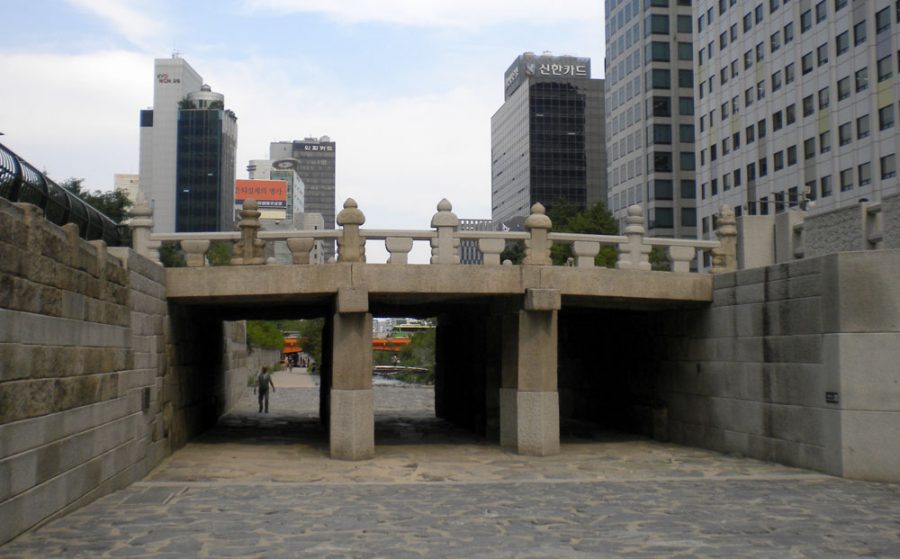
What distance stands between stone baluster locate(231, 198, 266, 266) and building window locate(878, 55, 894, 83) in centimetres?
4305

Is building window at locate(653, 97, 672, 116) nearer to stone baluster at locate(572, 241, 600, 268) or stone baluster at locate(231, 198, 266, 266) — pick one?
stone baluster at locate(572, 241, 600, 268)

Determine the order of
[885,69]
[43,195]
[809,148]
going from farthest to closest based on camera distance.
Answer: [809,148], [885,69], [43,195]

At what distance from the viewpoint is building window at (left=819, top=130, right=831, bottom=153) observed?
54.3m

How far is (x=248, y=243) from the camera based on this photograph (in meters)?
16.2

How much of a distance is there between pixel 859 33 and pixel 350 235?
4500cm

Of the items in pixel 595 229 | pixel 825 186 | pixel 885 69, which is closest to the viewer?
pixel 885 69

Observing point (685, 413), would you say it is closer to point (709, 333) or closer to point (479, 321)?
point (709, 333)

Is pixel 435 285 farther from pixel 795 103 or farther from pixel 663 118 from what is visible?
pixel 663 118

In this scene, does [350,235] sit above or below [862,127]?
below

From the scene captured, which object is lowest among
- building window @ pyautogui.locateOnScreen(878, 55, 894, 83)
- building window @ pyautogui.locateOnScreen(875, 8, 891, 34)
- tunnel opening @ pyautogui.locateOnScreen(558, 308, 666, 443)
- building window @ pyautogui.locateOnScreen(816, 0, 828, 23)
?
tunnel opening @ pyautogui.locateOnScreen(558, 308, 666, 443)

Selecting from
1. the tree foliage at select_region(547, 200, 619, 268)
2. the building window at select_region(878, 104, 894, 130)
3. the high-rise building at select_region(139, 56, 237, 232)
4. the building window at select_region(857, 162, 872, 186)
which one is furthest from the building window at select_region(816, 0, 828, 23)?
the high-rise building at select_region(139, 56, 237, 232)

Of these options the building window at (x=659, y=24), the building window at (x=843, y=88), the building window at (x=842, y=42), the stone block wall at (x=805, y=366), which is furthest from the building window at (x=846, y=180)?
the stone block wall at (x=805, y=366)

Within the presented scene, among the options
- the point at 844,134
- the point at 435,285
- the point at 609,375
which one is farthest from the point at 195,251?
the point at 844,134

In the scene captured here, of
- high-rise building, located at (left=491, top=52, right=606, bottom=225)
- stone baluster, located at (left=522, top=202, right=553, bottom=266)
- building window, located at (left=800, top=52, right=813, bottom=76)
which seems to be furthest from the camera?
high-rise building, located at (left=491, top=52, right=606, bottom=225)
